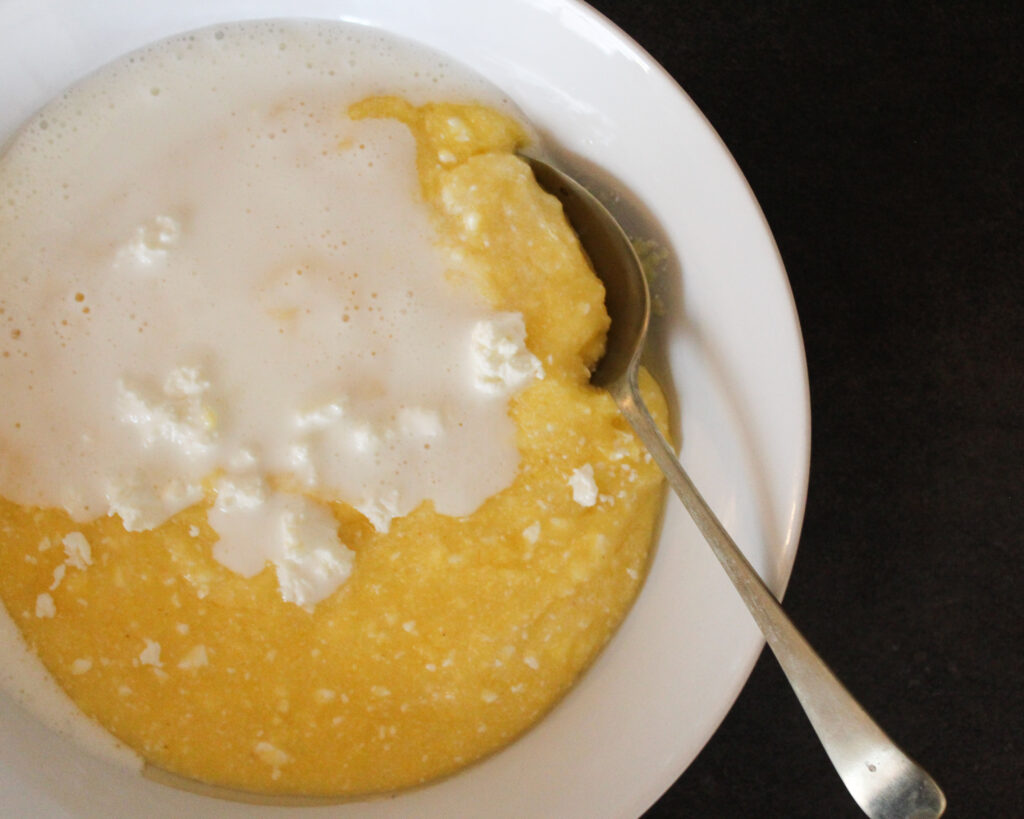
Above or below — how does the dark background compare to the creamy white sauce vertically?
below

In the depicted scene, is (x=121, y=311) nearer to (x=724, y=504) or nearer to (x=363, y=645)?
(x=363, y=645)

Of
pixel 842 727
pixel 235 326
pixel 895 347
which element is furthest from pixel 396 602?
pixel 895 347

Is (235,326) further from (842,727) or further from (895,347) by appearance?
(895,347)

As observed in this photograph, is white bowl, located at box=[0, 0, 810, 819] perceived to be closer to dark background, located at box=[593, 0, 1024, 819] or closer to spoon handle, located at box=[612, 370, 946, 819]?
spoon handle, located at box=[612, 370, 946, 819]

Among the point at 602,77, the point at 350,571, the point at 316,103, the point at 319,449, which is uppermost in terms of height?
the point at 316,103

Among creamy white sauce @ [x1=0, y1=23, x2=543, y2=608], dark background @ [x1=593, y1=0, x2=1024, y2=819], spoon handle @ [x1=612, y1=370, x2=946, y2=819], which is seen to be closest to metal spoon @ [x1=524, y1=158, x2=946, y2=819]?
spoon handle @ [x1=612, y1=370, x2=946, y2=819]

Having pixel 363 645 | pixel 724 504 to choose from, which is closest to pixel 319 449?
pixel 363 645

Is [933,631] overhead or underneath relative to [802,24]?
underneath
